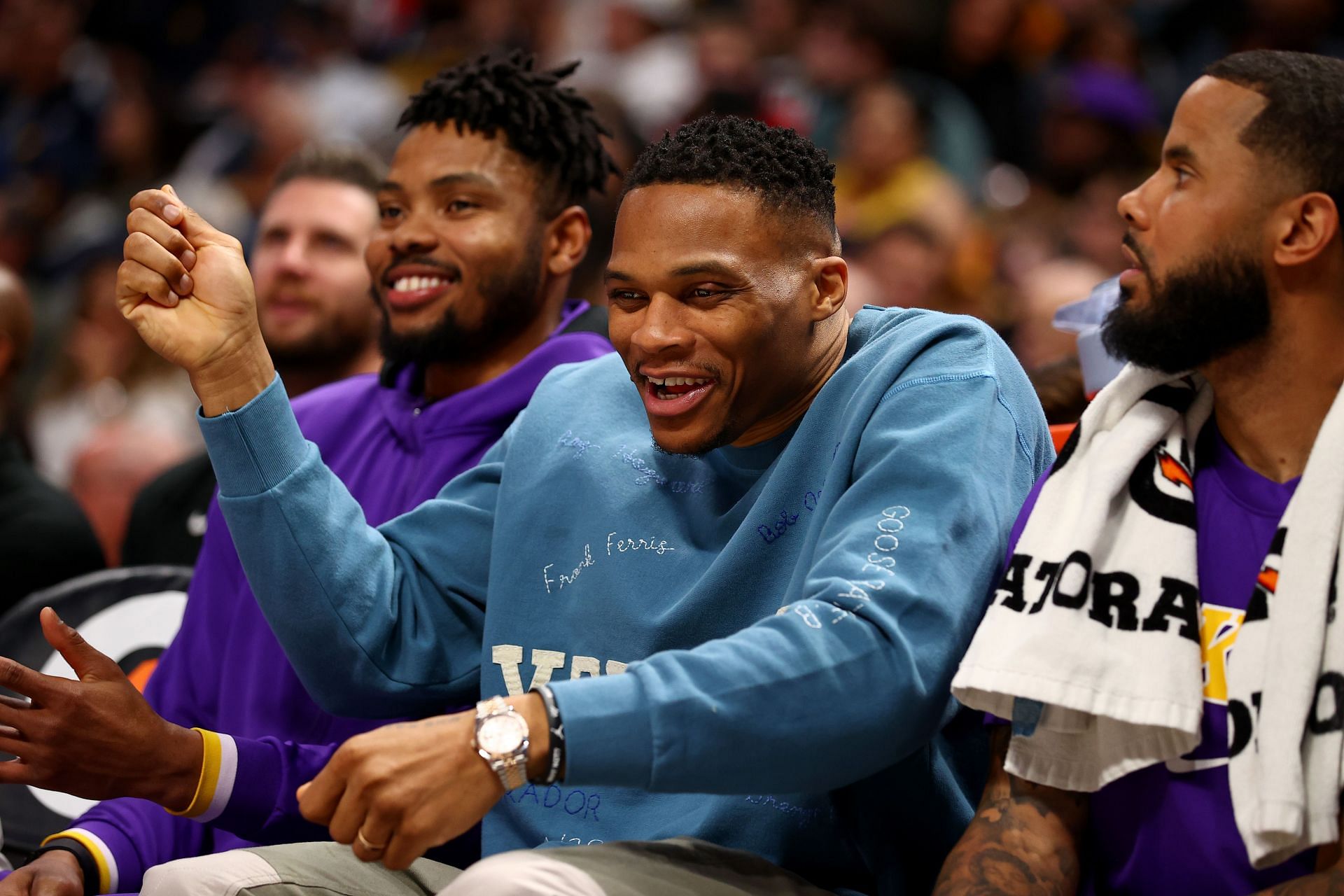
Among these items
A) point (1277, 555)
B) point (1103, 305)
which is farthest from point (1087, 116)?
point (1277, 555)

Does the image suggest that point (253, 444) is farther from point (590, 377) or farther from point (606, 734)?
point (606, 734)

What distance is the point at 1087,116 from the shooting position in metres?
6.23

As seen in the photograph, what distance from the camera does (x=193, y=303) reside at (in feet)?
7.99

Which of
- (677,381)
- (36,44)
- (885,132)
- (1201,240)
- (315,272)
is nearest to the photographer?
(1201,240)

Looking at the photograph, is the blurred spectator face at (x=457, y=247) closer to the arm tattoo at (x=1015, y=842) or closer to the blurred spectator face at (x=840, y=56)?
the arm tattoo at (x=1015, y=842)

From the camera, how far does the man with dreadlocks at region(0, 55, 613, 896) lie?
9.55 ft

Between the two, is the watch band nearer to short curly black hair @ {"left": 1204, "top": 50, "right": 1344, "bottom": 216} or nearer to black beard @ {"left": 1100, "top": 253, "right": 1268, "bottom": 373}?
black beard @ {"left": 1100, "top": 253, "right": 1268, "bottom": 373}

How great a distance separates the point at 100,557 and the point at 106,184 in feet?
17.2

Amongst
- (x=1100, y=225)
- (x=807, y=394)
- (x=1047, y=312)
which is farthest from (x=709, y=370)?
(x=1100, y=225)

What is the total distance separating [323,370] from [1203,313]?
2624mm

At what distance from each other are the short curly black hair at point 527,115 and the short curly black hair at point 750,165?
768 millimetres

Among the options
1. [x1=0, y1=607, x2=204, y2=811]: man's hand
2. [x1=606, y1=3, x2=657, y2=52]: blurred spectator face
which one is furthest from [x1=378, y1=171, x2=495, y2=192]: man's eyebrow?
[x1=606, y1=3, x2=657, y2=52]: blurred spectator face

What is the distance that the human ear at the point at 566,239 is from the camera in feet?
10.7

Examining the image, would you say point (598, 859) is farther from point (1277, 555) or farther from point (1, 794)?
point (1, 794)
